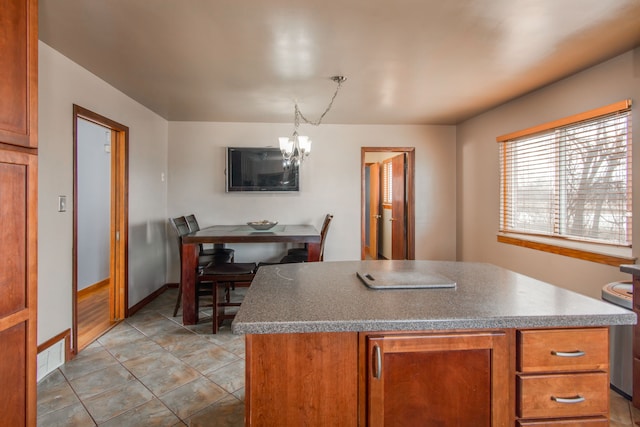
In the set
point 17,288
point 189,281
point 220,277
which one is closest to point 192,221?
point 189,281

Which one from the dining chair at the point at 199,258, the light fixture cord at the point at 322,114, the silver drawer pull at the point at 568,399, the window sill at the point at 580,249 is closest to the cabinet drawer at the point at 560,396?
the silver drawer pull at the point at 568,399

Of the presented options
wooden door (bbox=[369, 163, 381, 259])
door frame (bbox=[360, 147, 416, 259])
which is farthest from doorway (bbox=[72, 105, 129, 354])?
wooden door (bbox=[369, 163, 381, 259])

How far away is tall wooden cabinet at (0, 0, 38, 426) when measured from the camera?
1.23m

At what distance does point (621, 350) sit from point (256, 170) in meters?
3.89

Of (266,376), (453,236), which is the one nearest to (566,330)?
(266,376)

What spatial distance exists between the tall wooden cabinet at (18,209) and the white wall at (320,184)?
3.02m

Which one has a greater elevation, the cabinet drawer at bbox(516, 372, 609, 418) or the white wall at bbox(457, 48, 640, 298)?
the white wall at bbox(457, 48, 640, 298)

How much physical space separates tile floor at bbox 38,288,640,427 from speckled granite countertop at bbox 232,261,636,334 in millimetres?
1071

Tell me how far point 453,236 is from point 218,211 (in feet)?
11.1

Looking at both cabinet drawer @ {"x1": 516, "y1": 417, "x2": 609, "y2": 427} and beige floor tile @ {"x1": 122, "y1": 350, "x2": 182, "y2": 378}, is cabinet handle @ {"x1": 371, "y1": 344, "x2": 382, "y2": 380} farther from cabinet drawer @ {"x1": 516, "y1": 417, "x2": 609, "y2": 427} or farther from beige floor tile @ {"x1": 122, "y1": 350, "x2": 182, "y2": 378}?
beige floor tile @ {"x1": 122, "y1": 350, "x2": 182, "y2": 378}

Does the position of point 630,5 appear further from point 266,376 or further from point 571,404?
point 266,376

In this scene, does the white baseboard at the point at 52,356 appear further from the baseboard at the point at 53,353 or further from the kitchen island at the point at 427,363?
the kitchen island at the point at 427,363

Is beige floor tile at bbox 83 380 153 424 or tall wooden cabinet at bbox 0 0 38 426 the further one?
beige floor tile at bbox 83 380 153 424

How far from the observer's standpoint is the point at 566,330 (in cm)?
105
